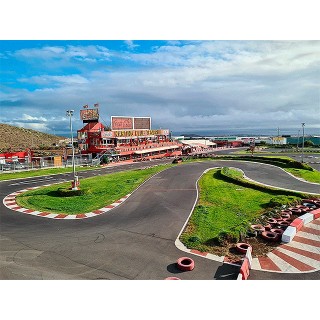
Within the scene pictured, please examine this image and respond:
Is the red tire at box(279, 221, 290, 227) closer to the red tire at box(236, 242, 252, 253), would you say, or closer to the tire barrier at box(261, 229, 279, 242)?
the tire barrier at box(261, 229, 279, 242)

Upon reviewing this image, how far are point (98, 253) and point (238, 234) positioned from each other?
649 centimetres

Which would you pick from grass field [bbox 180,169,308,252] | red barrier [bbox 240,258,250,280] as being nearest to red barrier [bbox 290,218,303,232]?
grass field [bbox 180,169,308,252]

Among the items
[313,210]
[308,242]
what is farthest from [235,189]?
[308,242]

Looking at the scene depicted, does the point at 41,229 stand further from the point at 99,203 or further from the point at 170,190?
the point at 170,190

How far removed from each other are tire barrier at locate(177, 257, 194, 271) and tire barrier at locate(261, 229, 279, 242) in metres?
4.46

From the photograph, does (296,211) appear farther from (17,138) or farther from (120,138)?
(17,138)

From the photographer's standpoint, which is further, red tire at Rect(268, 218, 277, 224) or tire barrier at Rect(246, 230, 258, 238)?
red tire at Rect(268, 218, 277, 224)

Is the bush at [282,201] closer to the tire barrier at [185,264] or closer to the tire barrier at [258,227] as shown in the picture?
the tire barrier at [258,227]

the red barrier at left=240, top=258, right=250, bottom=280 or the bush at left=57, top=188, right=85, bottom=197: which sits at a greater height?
the bush at left=57, top=188, right=85, bottom=197

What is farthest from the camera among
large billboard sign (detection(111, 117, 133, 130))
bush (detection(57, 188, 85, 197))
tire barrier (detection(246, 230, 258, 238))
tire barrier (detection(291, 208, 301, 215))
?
large billboard sign (detection(111, 117, 133, 130))

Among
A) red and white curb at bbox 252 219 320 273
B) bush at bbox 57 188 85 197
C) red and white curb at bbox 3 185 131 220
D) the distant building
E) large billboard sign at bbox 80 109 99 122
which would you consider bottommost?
red and white curb at bbox 252 219 320 273

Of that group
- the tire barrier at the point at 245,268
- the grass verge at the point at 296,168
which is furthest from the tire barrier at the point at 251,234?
the grass verge at the point at 296,168

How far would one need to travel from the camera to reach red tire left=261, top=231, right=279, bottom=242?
12.1 meters

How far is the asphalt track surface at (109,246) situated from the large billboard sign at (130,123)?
1576 inches
